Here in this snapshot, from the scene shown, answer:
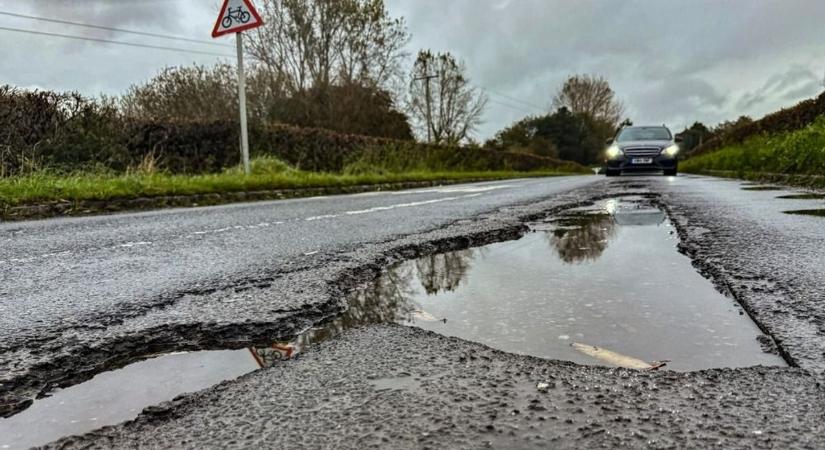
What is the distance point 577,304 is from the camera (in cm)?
209

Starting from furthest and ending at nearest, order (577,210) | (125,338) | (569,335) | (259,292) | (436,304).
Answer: (577,210) < (259,292) < (436,304) < (125,338) < (569,335)

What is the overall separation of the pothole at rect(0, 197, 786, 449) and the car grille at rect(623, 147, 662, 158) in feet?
41.4

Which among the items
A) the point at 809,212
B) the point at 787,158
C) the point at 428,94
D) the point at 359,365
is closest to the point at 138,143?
the point at 809,212

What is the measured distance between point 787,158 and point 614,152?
16.2 feet

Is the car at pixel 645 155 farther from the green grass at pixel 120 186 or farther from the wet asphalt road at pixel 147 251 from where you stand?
the wet asphalt road at pixel 147 251

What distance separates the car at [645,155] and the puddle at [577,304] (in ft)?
40.3

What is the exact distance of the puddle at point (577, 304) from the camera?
1601 millimetres

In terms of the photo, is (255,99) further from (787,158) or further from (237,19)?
(787,158)

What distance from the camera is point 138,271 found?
3066 mm

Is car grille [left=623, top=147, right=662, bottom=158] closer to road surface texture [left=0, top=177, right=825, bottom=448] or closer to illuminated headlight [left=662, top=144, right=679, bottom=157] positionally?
illuminated headlight [left=662, top=144, right=679, bottom=157]

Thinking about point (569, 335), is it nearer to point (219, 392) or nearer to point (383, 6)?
point (219, 392)

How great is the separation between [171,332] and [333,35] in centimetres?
2645

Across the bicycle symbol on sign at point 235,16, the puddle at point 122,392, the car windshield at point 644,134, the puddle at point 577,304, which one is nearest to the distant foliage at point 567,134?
the car windshield at point 644,134

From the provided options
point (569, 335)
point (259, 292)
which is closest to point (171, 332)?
point (259, 292)
